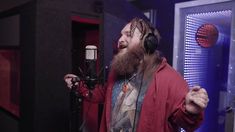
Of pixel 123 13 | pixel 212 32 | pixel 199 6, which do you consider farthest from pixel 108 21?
pixel 212 32

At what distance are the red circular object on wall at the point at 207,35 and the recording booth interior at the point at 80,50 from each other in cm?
1

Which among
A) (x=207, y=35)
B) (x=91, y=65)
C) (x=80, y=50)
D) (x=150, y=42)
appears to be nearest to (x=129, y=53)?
(x=150, y=42)

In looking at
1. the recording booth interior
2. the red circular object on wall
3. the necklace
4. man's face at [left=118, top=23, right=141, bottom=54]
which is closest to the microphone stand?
the recording booth interior

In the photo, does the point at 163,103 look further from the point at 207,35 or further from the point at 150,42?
the point at 207,35

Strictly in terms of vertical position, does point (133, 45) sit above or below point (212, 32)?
below

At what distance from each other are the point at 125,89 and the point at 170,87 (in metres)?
0.30

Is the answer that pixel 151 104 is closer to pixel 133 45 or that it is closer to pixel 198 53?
pixel 133 45

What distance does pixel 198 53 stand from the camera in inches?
107

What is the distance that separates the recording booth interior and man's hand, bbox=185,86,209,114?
2.46ft

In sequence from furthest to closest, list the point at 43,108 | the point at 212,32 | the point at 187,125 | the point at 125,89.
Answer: the point at 212,32 < the point at 43,108 < the point at 125,89 < the point at 187,125

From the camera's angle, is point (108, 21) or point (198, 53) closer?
point (108, 21)

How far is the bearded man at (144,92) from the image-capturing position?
4.10 feet

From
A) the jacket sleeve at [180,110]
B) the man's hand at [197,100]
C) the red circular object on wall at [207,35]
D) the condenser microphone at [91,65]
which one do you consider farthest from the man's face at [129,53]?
the red circular object on wall at [207,35]

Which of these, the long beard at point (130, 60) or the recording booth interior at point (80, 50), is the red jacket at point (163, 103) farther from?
the recording booth interior at point (80, 50)
